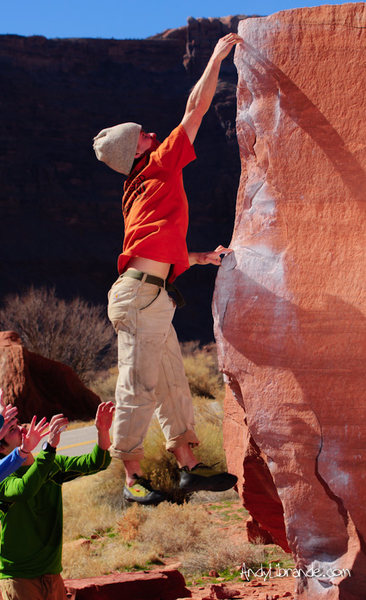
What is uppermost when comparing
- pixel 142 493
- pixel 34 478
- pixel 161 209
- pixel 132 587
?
pixel 161 209

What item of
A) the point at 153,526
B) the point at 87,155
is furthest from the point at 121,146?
the point at 87,155

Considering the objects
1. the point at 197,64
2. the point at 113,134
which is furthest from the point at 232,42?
the point at 197,64

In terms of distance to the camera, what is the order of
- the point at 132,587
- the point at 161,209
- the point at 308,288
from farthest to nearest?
the point at 132,587 → the point at 161,209 → the point at 308,288

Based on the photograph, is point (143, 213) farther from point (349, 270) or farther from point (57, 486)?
point (57, 486)

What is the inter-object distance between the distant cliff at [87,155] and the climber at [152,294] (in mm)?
31905

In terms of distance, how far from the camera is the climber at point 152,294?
3.44 m

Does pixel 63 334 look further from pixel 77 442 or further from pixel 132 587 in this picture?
pixel 132 587

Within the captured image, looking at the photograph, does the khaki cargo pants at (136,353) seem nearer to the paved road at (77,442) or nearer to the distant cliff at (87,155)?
the paved road at (77,442)

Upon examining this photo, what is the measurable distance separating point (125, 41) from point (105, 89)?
5212 mm

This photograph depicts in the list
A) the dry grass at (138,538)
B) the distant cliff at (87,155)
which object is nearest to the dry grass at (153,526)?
the dry grass at (138,538)

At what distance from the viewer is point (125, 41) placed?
4741 centimetres

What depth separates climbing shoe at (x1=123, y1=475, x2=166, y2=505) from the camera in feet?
11.3

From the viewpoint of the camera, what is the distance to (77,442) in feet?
40.5

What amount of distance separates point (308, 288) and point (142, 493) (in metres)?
1.34
